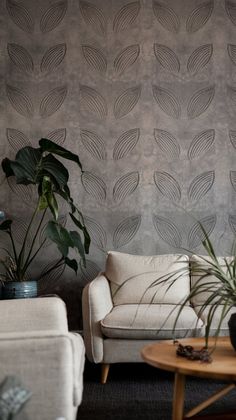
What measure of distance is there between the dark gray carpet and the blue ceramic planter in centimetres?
67

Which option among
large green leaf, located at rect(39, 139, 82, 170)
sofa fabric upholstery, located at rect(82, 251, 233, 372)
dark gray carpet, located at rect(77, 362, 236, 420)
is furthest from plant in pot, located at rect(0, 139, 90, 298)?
dark gray carpet, located at rect(77, 362, 236, 420)

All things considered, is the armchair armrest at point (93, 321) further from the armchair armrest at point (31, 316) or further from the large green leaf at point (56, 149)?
the large green leaf at point (56, 149)

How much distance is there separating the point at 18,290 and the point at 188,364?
1.91 m

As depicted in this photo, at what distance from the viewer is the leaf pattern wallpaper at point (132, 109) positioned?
13.9ft

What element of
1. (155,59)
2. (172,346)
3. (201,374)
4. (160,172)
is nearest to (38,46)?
(155,59)

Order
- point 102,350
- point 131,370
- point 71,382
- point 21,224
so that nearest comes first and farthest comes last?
point 71,382 → point 102,350 → point 131,370 → point 21,224

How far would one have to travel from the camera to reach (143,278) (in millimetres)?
3748

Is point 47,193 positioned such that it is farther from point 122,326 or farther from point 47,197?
point 122,326

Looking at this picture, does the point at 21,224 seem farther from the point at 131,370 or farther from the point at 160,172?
the point at 131,370

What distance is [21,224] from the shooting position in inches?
166

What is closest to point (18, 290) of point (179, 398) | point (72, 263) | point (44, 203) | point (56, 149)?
point (72, 263)

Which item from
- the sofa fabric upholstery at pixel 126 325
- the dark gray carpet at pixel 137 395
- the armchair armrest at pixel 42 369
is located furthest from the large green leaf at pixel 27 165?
the armchair armrest at pixel 42 369

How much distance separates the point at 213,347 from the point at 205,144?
2.16 m

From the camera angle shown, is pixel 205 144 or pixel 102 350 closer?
pixel 102 350
